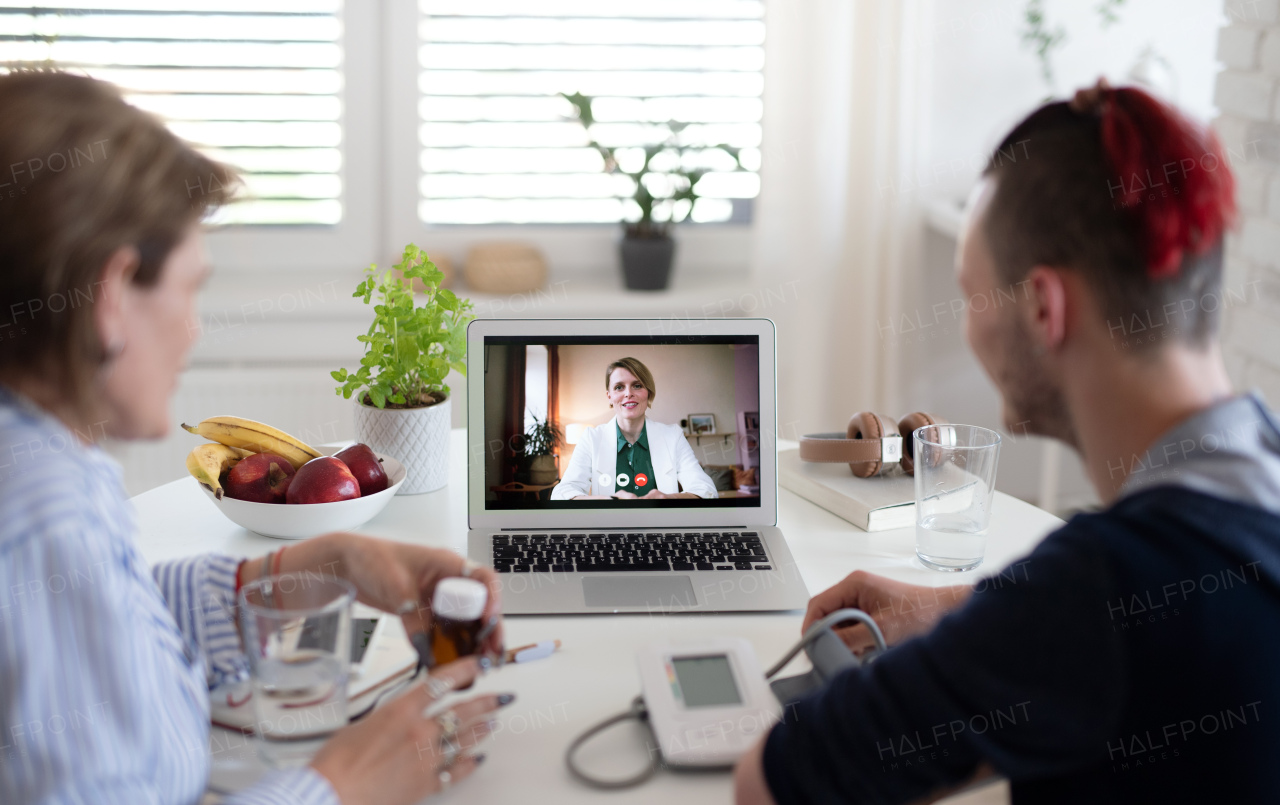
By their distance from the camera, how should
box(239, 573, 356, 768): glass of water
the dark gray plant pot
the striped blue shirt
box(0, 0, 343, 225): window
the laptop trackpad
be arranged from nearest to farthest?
the striped blue shirt, box(239, 573, 356, 768): glass of water, the laptop trackpad, box(0, 0, 343, 225): window, the dark gray plant pot

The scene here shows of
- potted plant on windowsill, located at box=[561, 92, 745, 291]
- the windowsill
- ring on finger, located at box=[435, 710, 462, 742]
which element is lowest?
ring on finger, located at box=[435, 710, 462, 742]

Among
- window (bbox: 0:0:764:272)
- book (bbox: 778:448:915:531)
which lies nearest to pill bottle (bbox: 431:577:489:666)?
book (bbox: 778:448:915:531)

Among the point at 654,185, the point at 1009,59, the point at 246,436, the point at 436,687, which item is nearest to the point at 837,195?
the point at 654,185

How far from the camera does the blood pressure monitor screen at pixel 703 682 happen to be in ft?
3.24

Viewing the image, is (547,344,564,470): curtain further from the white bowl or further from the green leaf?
the white bowl

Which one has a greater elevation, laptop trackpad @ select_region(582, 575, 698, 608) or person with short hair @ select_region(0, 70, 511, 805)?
person with short hair @ select_region(0, 70, 511, 805)

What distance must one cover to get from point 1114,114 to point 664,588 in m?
0.70

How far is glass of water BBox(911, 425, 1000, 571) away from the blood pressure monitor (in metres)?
0.39

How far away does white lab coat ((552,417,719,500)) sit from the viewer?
142 cm

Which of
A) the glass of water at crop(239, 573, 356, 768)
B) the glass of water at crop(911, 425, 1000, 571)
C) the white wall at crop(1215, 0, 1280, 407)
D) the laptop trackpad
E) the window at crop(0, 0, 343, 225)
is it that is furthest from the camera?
the window at crop(0, 0, 343, 225)

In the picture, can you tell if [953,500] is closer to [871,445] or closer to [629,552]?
[871,445]

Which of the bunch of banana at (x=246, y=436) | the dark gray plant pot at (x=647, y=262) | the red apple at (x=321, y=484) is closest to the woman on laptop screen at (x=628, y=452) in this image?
the red apple at (x=321, y=484)

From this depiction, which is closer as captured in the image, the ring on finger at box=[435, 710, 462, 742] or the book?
the ring on finger at box=[435, 710, 462, 742]

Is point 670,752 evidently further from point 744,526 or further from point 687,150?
point 687,150
